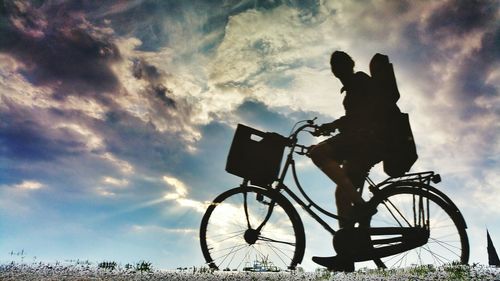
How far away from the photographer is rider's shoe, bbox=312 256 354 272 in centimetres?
502

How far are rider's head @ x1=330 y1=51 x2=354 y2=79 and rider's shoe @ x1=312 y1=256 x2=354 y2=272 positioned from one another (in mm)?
2733

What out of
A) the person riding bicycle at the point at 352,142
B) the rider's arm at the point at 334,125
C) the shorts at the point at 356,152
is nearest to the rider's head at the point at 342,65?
the person riding bicycle at the point at 352,142

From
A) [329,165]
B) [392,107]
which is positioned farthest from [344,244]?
[392,107]

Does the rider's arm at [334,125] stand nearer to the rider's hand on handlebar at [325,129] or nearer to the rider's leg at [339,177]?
the rider's hand on handlebar at [325,129]

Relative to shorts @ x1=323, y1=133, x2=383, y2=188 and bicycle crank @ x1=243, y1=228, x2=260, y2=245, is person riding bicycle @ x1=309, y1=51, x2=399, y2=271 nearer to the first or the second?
shorts @ x1=323, y1=133, x2=383, y2=188

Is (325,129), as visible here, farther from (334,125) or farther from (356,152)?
(356,152)

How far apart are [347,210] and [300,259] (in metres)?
1.07

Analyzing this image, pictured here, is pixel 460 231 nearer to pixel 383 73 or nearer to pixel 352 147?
pixel 352 147

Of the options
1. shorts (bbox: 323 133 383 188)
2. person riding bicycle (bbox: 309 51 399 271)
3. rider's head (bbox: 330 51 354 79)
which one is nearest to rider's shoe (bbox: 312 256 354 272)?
person riding bicycle (bbox: 309 51 399 271)

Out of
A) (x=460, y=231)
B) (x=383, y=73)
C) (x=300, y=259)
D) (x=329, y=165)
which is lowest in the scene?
(x=300, y=259)

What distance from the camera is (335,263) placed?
5.05m

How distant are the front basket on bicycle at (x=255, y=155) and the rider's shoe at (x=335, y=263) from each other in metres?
1.50

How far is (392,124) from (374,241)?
175cm

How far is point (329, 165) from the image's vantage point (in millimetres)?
5359
